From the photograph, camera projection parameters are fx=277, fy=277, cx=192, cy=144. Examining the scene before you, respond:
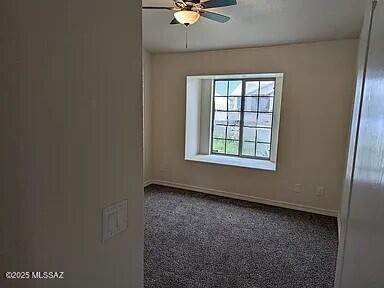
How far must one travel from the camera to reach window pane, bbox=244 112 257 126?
4332 millimetres

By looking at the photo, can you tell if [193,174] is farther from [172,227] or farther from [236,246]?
[236,246]

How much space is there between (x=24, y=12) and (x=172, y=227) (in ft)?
9.51

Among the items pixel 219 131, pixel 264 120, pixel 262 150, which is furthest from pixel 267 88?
pixel 219 131

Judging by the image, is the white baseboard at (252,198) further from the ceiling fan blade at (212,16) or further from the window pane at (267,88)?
the ceiling fan blade at (212,16)

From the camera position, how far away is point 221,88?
4.56 metres

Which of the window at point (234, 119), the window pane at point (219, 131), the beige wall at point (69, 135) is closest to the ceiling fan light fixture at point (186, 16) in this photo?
the beige wall at point (69, 135)

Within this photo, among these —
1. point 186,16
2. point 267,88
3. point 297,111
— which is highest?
point 186,16

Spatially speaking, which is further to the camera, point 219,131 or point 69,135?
point 219,131

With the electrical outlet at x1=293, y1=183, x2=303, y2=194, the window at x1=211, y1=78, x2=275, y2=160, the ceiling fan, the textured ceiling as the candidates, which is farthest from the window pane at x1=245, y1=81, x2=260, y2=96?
the ceiling fan

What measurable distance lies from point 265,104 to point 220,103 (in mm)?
761

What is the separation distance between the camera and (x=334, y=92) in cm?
340

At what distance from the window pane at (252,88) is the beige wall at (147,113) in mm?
1601

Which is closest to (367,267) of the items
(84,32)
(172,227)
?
(84,32)

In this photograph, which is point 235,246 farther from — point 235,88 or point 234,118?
point 235,88
